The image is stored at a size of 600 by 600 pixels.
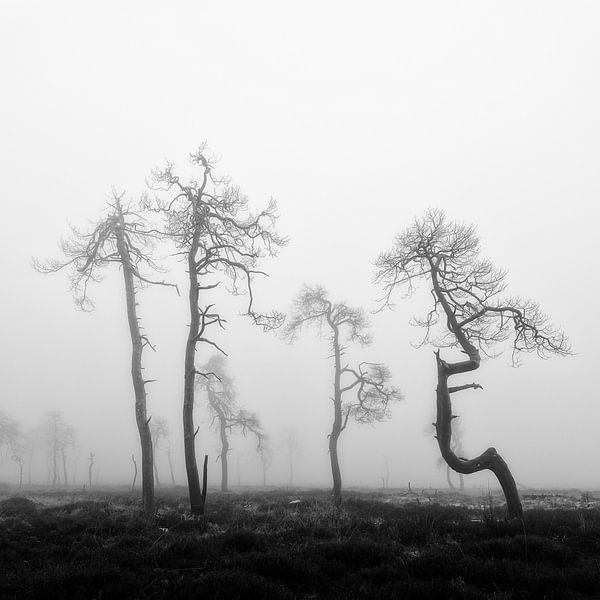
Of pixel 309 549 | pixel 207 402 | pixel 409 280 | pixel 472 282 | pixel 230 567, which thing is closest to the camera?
pixel 230 567

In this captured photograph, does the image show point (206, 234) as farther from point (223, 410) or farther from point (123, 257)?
point (223, 410)

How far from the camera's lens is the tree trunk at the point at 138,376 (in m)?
13.8

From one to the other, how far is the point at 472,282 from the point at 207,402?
30373 millimetres

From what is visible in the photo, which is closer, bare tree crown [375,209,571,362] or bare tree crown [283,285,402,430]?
bare tree crown [375,209,571,362]

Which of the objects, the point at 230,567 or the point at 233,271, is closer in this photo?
the point at 230,567

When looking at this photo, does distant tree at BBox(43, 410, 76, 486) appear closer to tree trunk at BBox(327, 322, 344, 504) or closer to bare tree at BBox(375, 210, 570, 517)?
tree trunk at BBox(327, 322, 344, 504)

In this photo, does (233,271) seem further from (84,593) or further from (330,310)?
(84,593)

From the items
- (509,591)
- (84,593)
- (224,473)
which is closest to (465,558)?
(509,591)

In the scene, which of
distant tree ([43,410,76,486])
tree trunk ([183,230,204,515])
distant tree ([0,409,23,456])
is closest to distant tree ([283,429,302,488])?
distant tree ([43,410,76,486])

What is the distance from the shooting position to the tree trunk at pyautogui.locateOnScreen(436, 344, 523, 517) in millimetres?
11016

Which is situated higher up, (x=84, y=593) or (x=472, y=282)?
(x=472, y=282)

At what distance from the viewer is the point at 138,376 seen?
1498 centimetres

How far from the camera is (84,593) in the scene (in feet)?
17.1

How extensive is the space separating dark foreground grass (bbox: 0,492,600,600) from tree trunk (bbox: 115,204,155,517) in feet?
12.5
